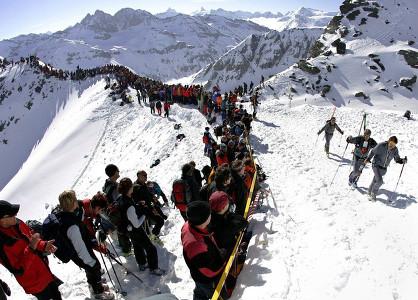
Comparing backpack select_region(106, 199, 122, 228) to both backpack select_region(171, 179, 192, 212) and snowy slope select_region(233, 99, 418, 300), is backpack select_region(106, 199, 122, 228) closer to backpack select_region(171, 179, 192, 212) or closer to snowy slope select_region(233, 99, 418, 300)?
backpack select_region(171, 179, 192, 212)

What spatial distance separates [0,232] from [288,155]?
14005 mm

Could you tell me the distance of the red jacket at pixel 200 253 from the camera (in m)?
5.17

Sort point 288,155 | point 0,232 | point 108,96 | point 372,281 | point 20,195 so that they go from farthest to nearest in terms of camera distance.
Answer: point 108,96 → point 20,195 → point 288,155 → point 372,281 → point 0,232

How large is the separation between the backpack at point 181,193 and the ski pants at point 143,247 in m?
1.54

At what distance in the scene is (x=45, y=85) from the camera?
6725 cm

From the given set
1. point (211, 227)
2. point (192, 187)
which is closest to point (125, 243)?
point (192, 187)

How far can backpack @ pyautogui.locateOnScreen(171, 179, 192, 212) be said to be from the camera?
8.97 meters

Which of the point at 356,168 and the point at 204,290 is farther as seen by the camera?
the point at 356,168

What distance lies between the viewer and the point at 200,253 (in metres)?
→ 5.16

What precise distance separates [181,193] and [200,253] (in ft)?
13.1

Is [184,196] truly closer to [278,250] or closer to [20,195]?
[278,250]

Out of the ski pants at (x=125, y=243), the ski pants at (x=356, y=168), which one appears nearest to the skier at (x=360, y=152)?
the ski pants at (x=356, y=168)

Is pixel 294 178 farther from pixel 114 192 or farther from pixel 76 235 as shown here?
pixel 76 235

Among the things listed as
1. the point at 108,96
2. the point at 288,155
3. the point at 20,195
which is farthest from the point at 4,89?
the point at 288,155
